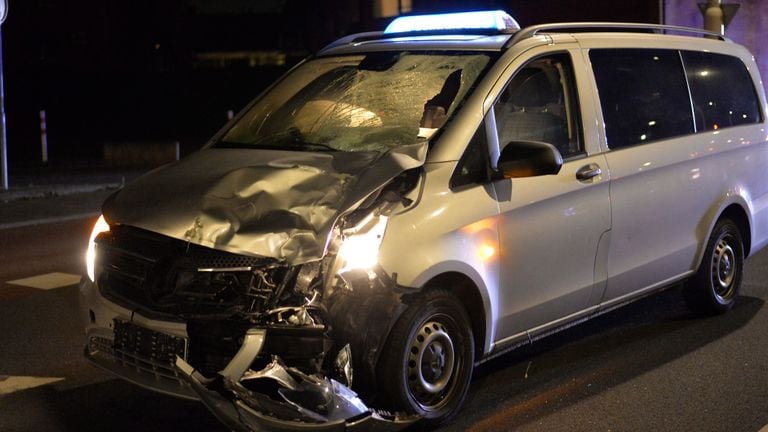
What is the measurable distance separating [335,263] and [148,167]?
1711 cm

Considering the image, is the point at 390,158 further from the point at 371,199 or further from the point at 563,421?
the point at 563,421

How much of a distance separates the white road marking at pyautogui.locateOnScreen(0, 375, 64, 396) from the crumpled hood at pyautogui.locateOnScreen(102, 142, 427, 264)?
1373 millimetres

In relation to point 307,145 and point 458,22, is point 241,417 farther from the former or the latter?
point 458,22

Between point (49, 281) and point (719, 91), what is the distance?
5.75 metres

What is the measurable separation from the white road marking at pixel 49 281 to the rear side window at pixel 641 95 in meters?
4.98

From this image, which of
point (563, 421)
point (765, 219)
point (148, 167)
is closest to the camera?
point (563, 421)

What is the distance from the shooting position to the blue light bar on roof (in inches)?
243

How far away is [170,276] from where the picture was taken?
4.66 m

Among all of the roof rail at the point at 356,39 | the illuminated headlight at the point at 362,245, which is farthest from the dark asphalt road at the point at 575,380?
the roof rail at the point at 356,39

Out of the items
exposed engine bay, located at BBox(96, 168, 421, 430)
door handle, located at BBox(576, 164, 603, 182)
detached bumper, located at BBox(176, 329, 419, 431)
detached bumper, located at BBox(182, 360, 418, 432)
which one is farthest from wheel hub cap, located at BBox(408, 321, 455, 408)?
door handle, located at BBox(576, 164, 603, 182)

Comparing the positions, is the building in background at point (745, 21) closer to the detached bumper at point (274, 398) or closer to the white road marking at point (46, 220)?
the white road marking at point (46, 220)

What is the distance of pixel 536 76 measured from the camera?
571 centimetres

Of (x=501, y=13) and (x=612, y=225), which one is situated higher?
(x=501, y=13)

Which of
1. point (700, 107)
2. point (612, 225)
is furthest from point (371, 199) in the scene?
point (700, 107)
